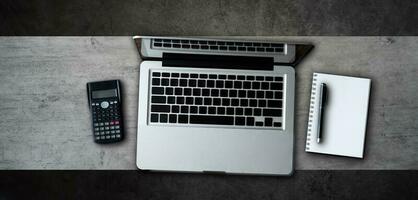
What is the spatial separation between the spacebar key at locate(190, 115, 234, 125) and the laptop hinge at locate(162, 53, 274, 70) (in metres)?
0.14

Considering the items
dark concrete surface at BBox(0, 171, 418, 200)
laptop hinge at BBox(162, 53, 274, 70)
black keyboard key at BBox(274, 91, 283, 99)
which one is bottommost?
dark concrete surface at BBox(0, 171, 418, 200)

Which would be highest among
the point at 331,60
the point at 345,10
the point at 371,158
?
the point at 345,10

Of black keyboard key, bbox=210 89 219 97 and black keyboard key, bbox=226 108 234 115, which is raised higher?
black keyboard key, bbox=210 89 219 97

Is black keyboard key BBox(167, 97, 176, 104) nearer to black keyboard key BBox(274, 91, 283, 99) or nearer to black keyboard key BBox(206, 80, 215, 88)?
black keyboard key BBox(206, 80, 215, 88)

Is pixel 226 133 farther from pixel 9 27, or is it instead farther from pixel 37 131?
pixel 9 27

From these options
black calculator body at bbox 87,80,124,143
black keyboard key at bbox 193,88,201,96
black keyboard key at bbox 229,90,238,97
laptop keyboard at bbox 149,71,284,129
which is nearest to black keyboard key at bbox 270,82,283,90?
laptop keyboard at bbox 149,71,284,129

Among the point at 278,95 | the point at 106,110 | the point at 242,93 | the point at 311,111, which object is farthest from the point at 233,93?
the point at 106,110

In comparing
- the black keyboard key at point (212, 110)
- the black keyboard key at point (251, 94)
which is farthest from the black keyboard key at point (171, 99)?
the black keyboard key at point (251, 94)

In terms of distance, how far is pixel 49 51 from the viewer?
1.20 m

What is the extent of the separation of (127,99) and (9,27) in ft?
1.31

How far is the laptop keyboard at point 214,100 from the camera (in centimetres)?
116

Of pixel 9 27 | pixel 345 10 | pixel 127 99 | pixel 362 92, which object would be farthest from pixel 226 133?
pixel 9 27

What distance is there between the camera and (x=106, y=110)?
1176 mm

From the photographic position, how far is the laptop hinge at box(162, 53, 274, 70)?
1170mm
